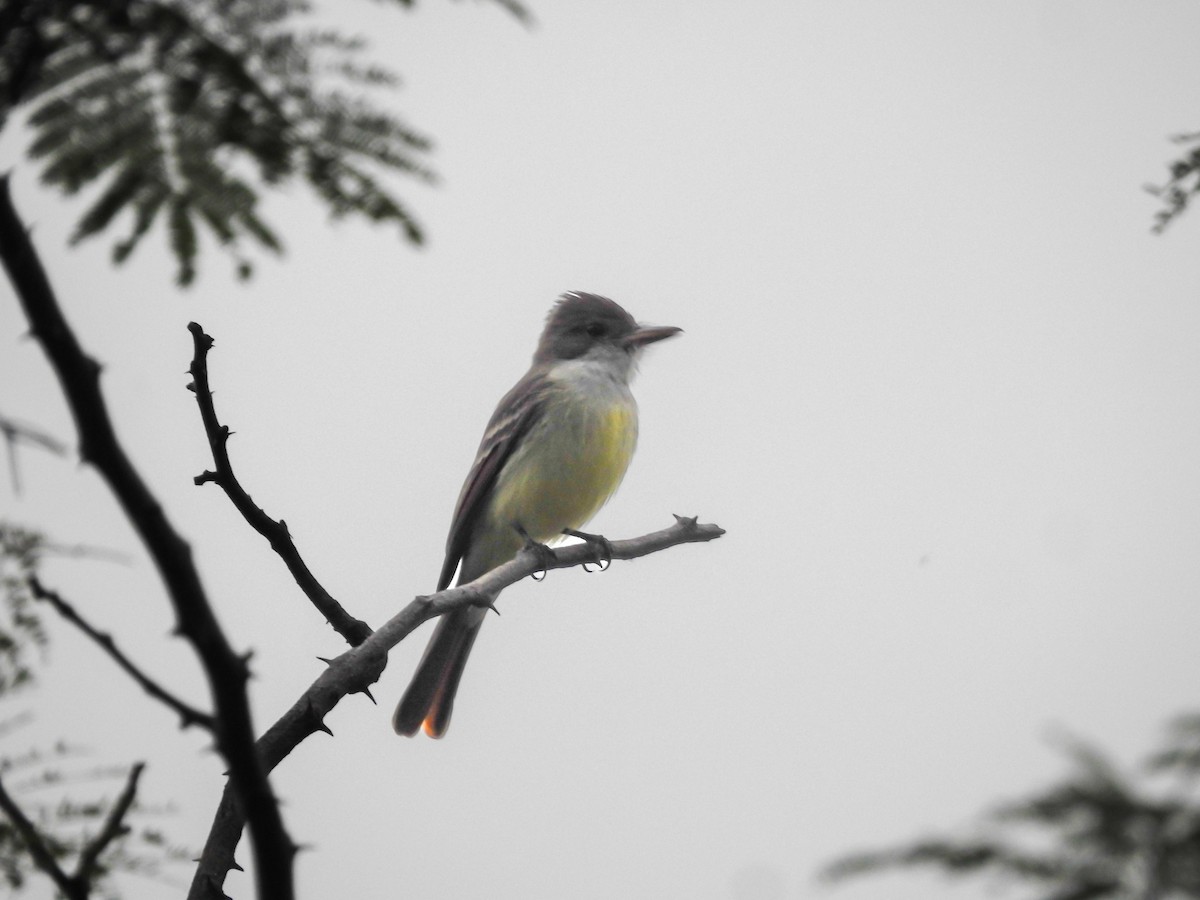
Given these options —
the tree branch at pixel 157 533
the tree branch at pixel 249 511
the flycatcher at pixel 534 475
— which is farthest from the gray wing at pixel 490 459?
the tree branch at pixel 157 533

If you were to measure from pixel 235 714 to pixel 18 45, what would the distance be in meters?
1.12

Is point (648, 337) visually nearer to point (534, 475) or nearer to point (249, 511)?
point (534, 475)

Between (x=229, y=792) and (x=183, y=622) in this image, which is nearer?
(x=183, y=622)

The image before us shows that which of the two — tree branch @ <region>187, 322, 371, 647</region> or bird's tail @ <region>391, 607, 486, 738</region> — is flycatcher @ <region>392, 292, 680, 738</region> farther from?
tree branch @ <region>187, 322, 371, 647</region>

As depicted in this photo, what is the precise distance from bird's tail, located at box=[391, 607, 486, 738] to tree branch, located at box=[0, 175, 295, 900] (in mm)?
5031

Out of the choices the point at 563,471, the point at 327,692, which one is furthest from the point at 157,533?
the point at 563,471

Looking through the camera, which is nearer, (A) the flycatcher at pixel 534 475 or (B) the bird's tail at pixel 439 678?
(B) the bird's tail at pixel 439 678

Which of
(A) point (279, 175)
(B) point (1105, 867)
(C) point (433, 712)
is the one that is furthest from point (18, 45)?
(C) point (433, 712)

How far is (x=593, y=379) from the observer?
27.7 feet

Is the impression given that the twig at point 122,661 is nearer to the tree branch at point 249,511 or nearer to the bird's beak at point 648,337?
the tree branch at point 249,511

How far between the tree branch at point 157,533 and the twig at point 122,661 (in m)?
0.11

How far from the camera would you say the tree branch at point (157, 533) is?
1.88 meters

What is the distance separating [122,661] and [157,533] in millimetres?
301

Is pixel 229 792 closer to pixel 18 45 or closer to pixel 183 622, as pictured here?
pixel 183 622
